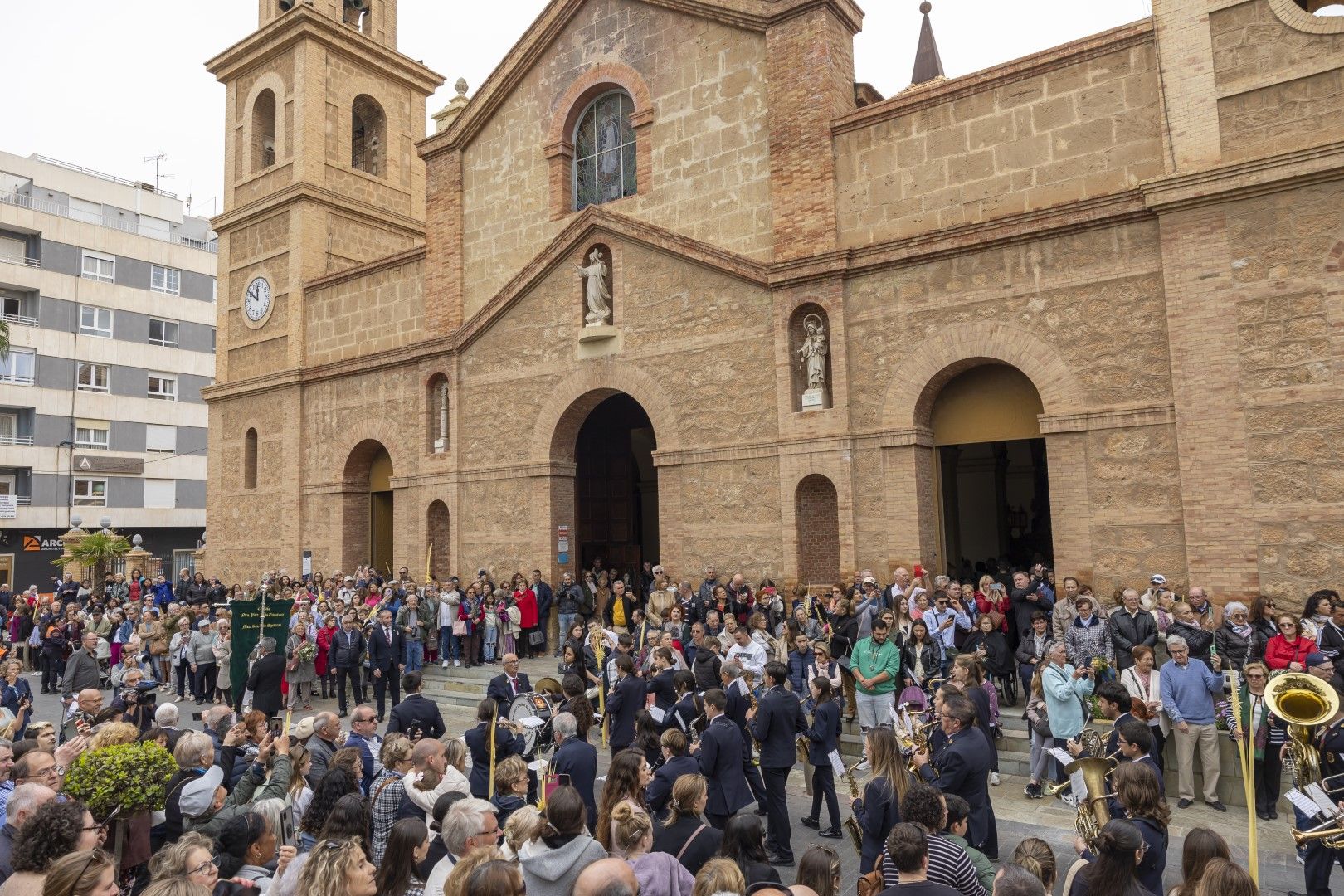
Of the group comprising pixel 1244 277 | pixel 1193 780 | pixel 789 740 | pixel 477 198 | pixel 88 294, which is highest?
pixel 88 294

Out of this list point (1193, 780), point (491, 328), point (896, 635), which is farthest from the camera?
point (491, 328)

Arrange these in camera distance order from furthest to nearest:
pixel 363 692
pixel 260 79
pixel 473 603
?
1. pixel 260 79
2. pixel 473 603
3. pixel 363 692

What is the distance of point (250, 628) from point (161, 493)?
33622 mm

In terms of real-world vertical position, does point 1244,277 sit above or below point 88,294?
below

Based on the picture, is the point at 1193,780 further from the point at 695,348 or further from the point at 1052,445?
the point at 695,348

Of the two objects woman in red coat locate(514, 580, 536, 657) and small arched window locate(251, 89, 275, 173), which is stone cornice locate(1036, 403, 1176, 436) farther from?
small arched window locate(251, 89, 275, 173)

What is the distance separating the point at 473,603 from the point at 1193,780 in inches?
477

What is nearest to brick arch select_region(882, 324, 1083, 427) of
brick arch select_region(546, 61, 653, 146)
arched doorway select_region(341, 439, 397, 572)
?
brick arch select_region(546, 61, 653, 146)

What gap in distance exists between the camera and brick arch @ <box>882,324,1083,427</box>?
45.7 ft

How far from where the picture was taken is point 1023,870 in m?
4.16

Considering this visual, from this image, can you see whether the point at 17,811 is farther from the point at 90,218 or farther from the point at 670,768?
the point at 90,218

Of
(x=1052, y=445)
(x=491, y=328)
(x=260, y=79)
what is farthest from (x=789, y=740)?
(x=260, y=79)

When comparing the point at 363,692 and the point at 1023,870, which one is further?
the point at 363,692

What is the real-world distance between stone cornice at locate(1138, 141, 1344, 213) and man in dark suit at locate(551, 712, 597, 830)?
436 inches
